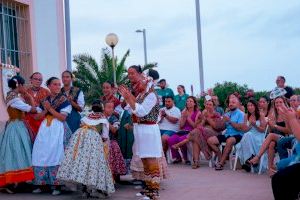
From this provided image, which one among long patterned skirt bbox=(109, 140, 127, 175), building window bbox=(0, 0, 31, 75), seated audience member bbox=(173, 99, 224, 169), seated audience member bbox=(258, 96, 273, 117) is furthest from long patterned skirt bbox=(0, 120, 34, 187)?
seated audience member bbox=(258, 96, 273, 117)

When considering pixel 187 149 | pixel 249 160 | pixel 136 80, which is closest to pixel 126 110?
pixel 136 80

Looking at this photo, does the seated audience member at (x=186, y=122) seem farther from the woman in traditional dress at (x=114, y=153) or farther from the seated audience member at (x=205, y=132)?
the woman in traditional dress at (x=114, y=153)

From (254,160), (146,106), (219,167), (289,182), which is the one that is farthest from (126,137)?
(289,182)

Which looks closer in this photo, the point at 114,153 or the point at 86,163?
the point at 86,163

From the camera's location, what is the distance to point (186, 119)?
11719mm

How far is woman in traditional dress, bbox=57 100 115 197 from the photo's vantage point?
7.14 metres

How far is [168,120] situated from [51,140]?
443 centimetres

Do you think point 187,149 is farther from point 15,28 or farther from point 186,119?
point 15,28

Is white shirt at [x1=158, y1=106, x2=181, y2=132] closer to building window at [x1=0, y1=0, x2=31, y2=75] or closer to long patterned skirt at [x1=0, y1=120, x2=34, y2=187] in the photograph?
building window at [x1=0, y1=0, x2=31, y2=75]

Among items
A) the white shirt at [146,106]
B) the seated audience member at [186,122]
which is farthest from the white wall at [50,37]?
the white shirt at [146,106]

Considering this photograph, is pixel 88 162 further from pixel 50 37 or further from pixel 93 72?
pixel 93 72

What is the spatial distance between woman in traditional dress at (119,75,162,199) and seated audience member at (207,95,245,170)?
3.54 metres

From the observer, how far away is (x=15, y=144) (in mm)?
8000

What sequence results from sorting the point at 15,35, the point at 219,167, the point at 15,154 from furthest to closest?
1. the point at 15,35
2. the point at 219,167
3. the point at 15,154
